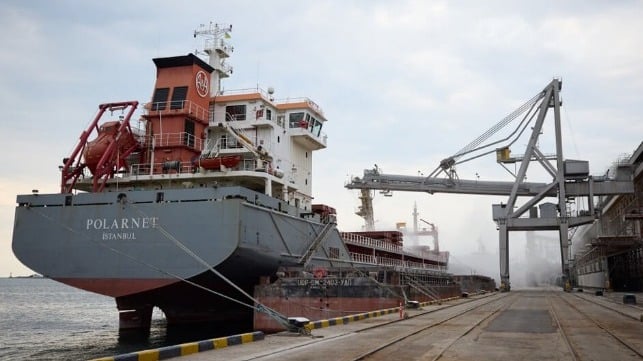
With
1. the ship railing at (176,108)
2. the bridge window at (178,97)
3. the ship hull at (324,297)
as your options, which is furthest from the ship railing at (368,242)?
the bridge window at (178,97)

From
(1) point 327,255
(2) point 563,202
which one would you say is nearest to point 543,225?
(2) point 563,202

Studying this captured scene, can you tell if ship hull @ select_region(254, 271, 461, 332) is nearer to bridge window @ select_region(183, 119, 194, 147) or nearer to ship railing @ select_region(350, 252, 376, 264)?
bridge window @ select_region(183, 119, 194, 147)

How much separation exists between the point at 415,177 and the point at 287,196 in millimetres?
20680

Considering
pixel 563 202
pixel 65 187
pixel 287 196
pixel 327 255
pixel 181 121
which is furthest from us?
pixel 563 202

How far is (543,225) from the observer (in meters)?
43.6

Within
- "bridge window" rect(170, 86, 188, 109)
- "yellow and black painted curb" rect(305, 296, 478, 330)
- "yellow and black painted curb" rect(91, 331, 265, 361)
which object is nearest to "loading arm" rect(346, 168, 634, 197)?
"bridge window" rect(170, 86, 188, 109)

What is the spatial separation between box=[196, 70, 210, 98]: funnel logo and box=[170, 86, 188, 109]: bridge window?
0.70m

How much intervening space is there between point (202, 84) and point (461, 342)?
59.7 ft

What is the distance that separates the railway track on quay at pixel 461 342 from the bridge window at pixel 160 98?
45.4 ft

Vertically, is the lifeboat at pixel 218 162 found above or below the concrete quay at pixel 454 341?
above

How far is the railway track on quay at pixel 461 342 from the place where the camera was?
998 cm

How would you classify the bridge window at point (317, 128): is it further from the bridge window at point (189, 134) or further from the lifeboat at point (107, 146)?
the lifeboat at point (107, 146)

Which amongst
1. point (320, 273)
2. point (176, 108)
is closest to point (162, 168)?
point (176, 108)

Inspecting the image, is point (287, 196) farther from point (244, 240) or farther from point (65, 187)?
point (65, 187)
